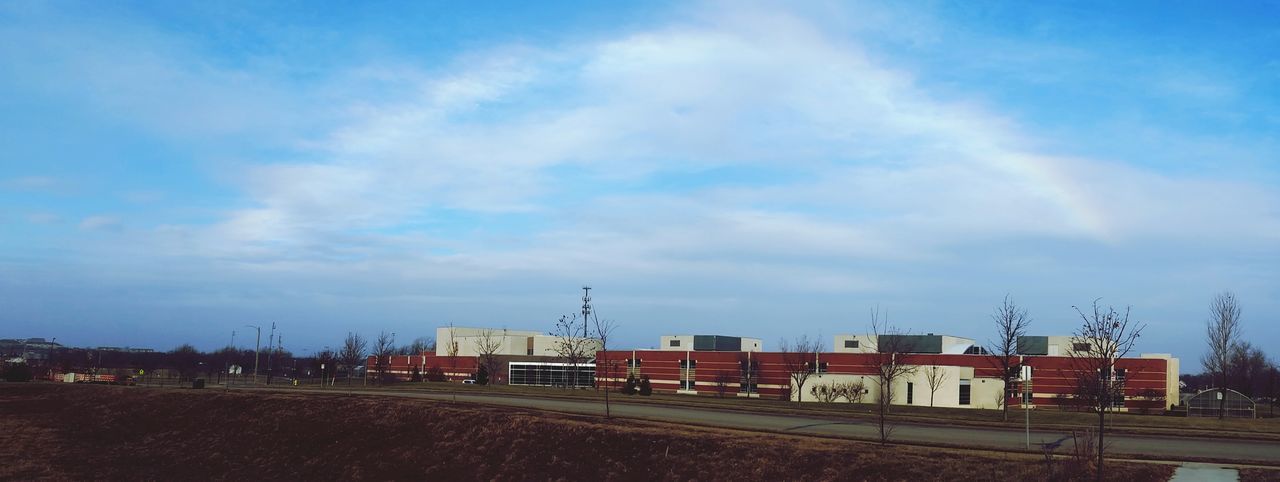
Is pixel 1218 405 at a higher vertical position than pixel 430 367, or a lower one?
higher

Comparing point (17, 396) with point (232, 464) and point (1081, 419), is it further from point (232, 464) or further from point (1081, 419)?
point (1081, 419)

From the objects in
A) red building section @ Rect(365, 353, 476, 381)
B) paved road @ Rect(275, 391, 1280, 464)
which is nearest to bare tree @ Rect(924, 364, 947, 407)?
paved road @ Rect(275, 391, 1280, 464)

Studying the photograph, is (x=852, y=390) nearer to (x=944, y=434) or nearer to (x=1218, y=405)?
(x=1218, y=405)

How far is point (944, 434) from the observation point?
3266cm

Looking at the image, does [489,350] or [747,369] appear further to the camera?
[489,350]

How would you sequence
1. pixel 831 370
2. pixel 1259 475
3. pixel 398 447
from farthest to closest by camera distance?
pixel 831 370, pixel 398 447, pixel 1259 475

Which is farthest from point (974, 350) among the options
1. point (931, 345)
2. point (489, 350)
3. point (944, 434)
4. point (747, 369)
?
point (944, 434)

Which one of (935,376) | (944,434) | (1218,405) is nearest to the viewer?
(944,434)

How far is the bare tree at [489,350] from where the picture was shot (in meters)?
109

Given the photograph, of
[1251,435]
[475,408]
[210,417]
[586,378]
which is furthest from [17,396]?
[1251,435]

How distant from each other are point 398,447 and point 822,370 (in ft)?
216

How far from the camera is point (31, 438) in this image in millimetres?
48625

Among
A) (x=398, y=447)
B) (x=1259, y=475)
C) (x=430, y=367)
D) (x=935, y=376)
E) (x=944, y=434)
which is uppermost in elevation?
(x=1259, y=475)

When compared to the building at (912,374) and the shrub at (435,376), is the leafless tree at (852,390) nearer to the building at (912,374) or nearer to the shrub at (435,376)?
the building at (912,374)
